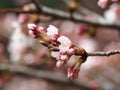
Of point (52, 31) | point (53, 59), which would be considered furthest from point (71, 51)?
point (53, 59)

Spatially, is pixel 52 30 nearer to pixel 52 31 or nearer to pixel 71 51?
pixel 52 31

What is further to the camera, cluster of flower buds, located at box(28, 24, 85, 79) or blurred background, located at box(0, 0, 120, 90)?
blurred background, located at box(0, 0, 120, 90)

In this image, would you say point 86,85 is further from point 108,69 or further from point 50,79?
point 108,69

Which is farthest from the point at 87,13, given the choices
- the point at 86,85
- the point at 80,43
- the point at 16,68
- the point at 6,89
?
the point at 6,89

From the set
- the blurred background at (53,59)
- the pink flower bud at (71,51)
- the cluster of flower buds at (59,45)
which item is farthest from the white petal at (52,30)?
the blurred background at (53,59)

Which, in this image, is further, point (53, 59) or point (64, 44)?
point (53, 59)

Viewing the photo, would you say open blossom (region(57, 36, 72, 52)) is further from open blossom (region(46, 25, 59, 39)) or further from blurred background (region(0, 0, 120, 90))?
blurred background (region(0, 0, 120, 90))

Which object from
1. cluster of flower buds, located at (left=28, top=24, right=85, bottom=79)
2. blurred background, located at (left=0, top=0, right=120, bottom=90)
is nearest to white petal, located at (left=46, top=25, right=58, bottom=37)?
cluster of flower buds, located at (left=28, top=24, right=85, bottom=79)

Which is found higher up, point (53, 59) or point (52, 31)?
point (52, 31)

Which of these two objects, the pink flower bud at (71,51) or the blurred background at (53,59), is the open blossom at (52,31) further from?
the blurred background at (53,59)
